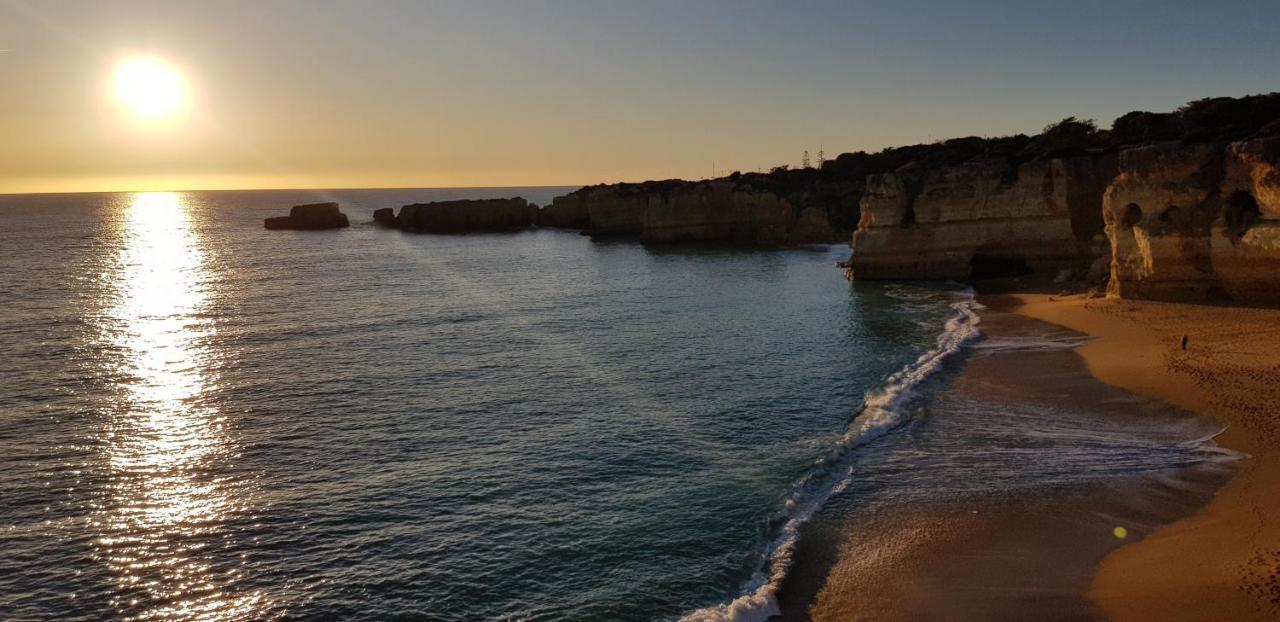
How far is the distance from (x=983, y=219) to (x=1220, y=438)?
31125 millimetres

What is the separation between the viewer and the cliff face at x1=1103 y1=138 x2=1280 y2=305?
29297 millimetres

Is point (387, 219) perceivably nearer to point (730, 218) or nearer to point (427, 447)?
point (730, 218)

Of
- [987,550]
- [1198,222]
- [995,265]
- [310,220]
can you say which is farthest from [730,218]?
[987,550]

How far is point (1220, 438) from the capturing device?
18.7 meters

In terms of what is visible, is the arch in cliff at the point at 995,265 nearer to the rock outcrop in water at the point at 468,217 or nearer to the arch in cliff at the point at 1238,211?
the arch in cliff at the point at 1238,211

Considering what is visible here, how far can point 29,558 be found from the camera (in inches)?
560

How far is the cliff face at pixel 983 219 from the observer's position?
149 feet

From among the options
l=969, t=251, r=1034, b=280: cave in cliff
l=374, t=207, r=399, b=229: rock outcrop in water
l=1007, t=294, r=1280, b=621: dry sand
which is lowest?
l=1007, t=294, r=1280, b=621: dry sand

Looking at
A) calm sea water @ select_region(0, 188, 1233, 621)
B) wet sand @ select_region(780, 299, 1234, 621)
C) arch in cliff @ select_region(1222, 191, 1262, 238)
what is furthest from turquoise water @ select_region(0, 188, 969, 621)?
arch in cliff @ select_region(1222, 191, 1262, 238)

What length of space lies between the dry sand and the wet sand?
1.37 ft

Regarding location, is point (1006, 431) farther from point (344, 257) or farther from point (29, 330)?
point (344, 257)

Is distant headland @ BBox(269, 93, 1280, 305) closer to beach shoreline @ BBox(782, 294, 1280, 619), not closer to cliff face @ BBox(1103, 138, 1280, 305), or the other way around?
cliff face @ BBox(1103, 138, 1280, 305)

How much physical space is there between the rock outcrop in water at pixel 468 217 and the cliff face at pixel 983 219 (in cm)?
7004

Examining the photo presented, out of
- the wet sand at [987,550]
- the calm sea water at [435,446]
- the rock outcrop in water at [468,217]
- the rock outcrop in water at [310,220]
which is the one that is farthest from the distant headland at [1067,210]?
the rock outcrop in water at [310,220]
